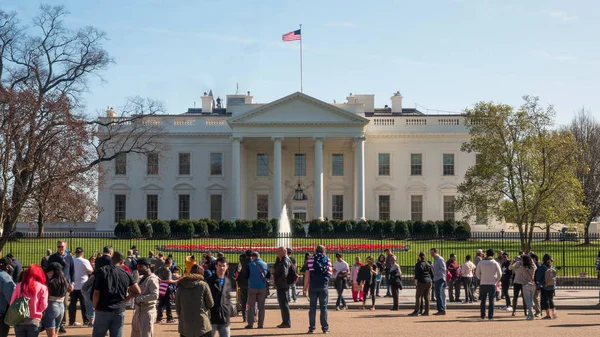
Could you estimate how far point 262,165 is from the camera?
64.8 meters

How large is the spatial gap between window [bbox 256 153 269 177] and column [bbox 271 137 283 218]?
180 inches

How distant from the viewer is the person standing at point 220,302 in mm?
11469

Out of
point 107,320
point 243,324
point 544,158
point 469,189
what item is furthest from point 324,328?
point 469,189

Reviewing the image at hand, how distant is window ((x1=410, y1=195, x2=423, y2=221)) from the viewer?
63781 mm

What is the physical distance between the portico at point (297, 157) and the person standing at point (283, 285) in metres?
42.3

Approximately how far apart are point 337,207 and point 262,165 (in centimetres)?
730

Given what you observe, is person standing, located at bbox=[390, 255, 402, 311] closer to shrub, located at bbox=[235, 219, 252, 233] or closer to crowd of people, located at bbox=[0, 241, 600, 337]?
crowd of people, located at bbox=[0, 241, 600, 337]

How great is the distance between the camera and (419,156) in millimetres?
64062

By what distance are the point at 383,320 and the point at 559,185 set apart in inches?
894

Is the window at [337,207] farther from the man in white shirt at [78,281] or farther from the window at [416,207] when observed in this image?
the man in white shirt at [78,281]

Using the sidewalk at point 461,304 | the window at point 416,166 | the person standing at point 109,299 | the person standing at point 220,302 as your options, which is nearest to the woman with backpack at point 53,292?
the person standing at point 109,299

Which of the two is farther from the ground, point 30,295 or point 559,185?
point 559,185

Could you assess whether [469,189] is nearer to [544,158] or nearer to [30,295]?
[544,158]

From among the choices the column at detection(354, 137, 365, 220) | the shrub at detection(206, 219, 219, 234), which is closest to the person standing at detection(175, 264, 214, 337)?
the shrub at detection(206, 219, 219, 234)
